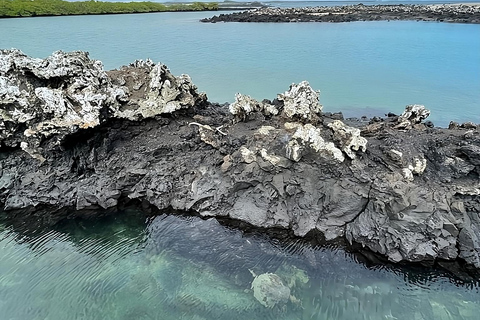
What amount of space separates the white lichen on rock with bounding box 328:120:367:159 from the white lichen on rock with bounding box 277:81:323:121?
5.43 feet

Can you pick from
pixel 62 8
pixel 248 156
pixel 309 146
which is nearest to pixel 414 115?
pixel 309 146

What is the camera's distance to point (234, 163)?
11.2 meters

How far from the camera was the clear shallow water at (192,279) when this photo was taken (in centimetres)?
823

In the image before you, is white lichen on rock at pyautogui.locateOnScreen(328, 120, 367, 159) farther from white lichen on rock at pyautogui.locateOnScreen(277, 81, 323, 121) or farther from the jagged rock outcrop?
the jagged rock outcrop

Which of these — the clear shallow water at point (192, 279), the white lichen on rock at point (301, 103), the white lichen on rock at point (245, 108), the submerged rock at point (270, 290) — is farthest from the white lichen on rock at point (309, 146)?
the submerged rock at point (270, 290)

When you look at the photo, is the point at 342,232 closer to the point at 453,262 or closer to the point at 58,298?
the point at 453,262

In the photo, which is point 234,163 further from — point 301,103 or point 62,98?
point 62,98

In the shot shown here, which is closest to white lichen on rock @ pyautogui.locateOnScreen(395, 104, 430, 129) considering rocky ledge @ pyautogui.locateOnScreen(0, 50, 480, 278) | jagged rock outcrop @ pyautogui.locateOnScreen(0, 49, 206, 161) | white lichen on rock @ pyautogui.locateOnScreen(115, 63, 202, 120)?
rocky ledge @ pyautogui.locateOnScreen(0, 50, 480, 278)

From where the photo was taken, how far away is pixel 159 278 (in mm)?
9070

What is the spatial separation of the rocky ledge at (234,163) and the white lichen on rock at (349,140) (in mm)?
38

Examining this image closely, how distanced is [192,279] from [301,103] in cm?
726

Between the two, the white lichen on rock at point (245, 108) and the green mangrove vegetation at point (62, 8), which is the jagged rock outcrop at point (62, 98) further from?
the green mangrove vegetation at point (62, 8)

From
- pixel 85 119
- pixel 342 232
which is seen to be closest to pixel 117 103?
pixel 85 119

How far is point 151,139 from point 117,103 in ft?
5.61
